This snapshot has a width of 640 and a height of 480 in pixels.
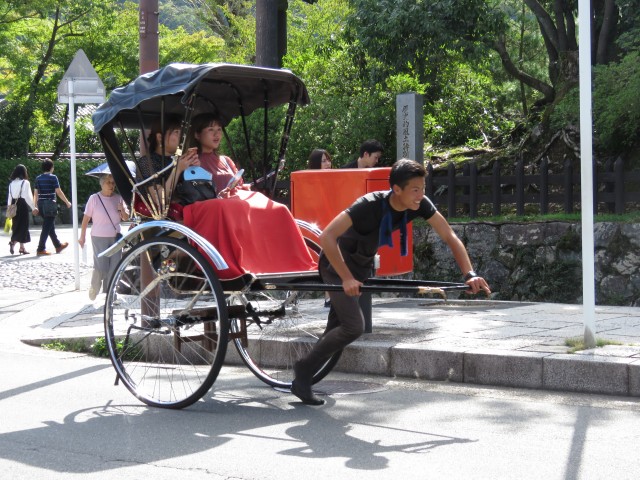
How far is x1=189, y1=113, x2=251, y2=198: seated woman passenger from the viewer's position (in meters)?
6.93

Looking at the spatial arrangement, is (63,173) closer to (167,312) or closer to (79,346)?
(79,346)

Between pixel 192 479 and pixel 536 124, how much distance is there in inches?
439

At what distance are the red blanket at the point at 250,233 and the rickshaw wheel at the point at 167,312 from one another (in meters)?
0.22

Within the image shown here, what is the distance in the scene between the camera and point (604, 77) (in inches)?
468

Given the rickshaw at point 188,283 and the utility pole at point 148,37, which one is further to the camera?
the utility pole at point 148,37

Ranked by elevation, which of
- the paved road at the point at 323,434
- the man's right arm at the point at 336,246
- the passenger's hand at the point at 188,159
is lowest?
the paved road at the point at 323,434

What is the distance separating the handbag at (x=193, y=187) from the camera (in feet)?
21.8

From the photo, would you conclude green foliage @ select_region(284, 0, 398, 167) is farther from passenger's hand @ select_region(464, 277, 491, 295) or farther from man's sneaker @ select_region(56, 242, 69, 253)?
passenger's hand @ select_region(464, 277, 491, 295)

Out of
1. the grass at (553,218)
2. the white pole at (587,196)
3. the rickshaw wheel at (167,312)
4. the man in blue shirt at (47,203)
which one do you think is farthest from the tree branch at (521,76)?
→ the rickshaw wheel at (167,312)

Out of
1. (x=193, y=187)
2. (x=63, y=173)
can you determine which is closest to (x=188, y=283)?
(x=193, y=187)


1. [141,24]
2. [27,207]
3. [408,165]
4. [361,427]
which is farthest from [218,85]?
[27,207]

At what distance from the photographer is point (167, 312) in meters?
6.73

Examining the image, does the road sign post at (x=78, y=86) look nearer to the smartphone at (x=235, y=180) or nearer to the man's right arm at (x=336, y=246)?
the smartphone at (x=235, y=180)

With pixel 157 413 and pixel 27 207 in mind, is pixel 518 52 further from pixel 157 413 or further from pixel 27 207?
pixel 157 413
